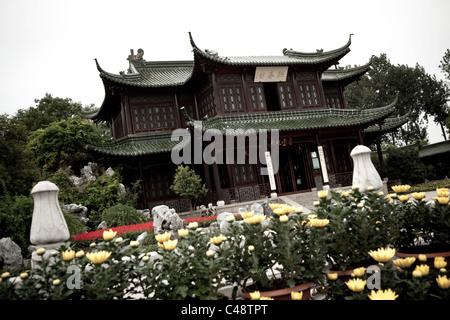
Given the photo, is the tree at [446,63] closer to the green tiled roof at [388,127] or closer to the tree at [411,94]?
the tree at [411,94]

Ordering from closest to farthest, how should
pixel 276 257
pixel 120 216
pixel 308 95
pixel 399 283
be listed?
1. pixel 399 283
2. pixel 276 257
3. pixel 120 216
4. pixel 308 95

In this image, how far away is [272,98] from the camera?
1723 cm

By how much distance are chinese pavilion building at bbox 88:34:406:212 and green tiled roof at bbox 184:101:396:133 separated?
48 mm

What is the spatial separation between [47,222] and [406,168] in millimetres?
18750

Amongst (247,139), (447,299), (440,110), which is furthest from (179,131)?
(440,110)

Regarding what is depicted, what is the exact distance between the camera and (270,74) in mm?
15562

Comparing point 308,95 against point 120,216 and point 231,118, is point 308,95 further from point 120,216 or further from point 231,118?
point 120,216

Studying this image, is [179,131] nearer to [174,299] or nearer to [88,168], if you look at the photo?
[88,168]

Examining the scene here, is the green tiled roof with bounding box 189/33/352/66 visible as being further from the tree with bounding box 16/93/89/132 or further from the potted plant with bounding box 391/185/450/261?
the tree with bounding box 16/93/89/132

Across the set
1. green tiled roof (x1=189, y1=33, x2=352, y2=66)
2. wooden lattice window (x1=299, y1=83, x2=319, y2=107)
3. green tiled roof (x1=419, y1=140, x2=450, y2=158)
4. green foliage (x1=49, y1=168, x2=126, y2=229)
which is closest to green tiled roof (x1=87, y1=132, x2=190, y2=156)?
green foliage (x1=49, y1=168, x2=126, y2=229)

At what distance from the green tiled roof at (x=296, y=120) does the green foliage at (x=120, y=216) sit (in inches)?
164

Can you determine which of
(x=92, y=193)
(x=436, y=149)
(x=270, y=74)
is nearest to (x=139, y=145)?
(x=92, y=193)

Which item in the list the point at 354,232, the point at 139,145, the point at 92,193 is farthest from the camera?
the point at 139,145
